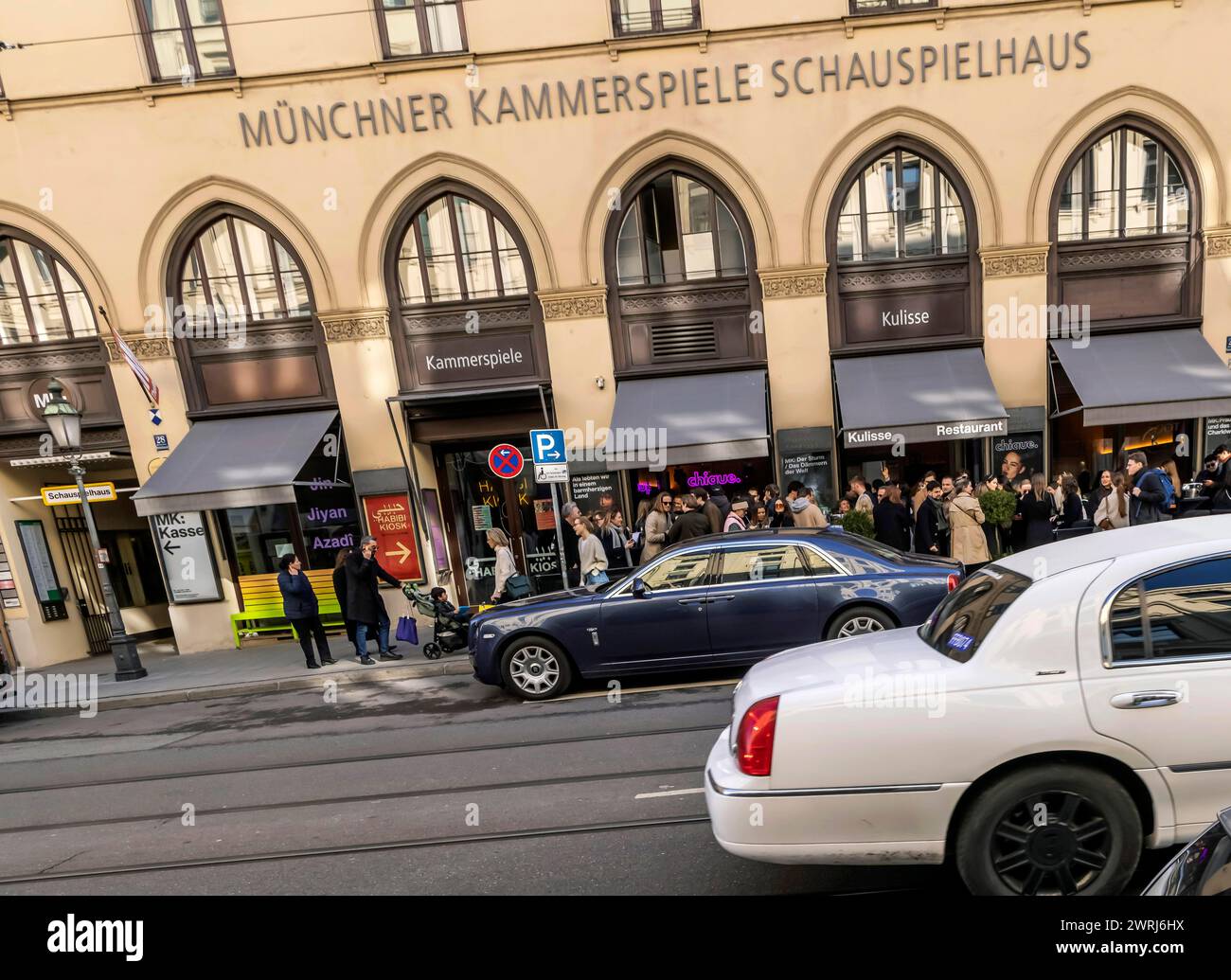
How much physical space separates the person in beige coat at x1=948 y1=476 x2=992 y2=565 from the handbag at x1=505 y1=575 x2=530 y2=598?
596 centimetres

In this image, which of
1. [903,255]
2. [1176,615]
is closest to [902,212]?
[903,255]

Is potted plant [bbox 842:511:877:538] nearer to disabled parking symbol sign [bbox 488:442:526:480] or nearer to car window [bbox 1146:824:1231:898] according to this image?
disabled parking symbol sign [bbox 488:442:526:480]

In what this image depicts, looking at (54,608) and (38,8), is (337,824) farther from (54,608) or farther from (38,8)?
(38,8)

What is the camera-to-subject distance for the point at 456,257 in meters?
11.3

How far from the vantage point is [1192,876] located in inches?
65.3

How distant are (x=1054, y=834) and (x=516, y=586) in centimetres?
736

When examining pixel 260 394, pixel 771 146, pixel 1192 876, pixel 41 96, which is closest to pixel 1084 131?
pixel 771 146

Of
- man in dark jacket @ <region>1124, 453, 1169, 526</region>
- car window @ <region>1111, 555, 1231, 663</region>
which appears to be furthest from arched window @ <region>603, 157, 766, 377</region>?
car window @ <region>1111, 555, 1231, 663</region>

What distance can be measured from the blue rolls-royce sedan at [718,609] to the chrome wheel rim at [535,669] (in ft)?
0.03

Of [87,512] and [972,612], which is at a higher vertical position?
[87,512]

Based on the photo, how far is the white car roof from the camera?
112 inches

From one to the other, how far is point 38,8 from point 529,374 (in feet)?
33.1

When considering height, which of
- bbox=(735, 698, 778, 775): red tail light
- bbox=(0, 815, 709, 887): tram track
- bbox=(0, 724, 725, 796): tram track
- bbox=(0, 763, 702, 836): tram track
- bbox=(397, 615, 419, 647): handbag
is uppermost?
bbox=(735, 698, 778, 775): red tail light

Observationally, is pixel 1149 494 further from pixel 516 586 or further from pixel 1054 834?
pixel 516 586
